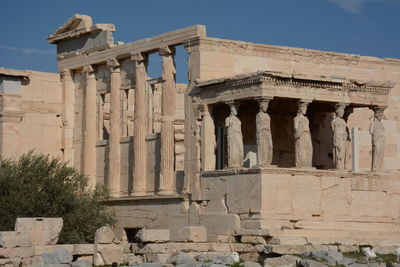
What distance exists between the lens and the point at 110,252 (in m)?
22.3

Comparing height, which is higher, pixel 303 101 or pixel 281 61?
pixel 281 61

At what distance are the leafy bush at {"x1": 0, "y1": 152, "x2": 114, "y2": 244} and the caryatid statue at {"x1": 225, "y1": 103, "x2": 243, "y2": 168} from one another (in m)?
4.57

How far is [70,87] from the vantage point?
33.2 m

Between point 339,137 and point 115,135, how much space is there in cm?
689

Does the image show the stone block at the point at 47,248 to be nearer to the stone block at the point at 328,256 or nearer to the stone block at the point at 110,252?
the stone block at the point at 110,252

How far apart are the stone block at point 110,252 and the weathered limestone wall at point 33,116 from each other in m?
10.4

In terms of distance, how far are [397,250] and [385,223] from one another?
351cm

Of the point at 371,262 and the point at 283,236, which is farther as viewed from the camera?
the point at 283,236

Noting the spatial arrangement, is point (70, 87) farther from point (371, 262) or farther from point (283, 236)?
point (371, 262)

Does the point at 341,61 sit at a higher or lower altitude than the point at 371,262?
higher

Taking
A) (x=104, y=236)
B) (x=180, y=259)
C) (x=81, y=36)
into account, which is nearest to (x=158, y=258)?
(x=180, y=259)

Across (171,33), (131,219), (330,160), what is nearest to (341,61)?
(330,160)

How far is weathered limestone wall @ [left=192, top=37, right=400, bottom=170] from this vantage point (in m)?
27.7

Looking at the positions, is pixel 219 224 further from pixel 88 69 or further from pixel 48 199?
pixel 88 69
